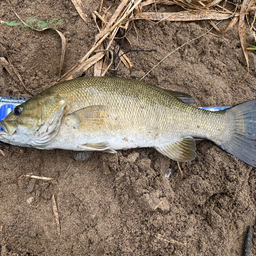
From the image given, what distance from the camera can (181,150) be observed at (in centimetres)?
248

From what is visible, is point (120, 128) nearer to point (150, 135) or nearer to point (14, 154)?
point (150, 135)

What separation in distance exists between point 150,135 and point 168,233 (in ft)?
3.71

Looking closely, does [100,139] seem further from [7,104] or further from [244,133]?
[244,133]

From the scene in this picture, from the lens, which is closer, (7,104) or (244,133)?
(244,133)

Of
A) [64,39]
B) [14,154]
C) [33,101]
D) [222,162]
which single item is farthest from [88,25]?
[222,162]

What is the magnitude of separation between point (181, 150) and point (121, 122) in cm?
82

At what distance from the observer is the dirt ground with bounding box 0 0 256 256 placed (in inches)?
92.4

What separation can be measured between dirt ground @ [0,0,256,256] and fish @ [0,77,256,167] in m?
0.24

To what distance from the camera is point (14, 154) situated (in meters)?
2.57

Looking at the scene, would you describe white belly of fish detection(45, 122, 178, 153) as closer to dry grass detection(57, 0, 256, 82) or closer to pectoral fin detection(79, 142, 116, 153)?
pectoral fin detection(79, 142, 116, 153)

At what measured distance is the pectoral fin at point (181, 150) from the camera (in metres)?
2.46

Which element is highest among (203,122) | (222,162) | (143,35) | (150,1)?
(150,1)

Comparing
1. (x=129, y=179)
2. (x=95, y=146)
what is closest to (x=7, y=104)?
(x=95, y=146)

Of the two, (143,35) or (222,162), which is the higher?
(143,35)
